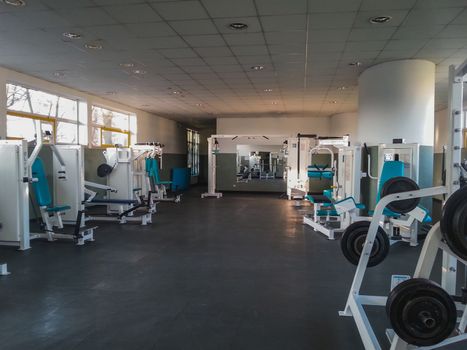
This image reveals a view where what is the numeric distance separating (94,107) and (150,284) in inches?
265

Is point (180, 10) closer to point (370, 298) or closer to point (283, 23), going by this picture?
point (283, 23)

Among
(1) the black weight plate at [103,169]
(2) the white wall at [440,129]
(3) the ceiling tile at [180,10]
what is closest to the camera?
(3) the ceiling tile at [180,10]

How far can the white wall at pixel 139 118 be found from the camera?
6.16 metres

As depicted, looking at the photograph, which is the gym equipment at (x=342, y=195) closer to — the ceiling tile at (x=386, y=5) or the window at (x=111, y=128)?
the ceiling tile at (x=386, y=5)

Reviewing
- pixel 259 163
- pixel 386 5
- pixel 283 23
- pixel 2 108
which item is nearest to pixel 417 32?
pixel 386 5

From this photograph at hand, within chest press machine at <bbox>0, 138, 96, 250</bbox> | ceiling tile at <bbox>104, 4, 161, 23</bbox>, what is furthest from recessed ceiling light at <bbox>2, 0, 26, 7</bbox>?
chest press machine at <bbox>0, 138, 96, 250</bbox>

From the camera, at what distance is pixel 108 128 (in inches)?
374

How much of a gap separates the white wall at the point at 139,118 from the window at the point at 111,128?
20cm

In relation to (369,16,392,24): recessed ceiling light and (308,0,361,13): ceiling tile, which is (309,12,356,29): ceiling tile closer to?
(308,0,361,13): ceiling tile

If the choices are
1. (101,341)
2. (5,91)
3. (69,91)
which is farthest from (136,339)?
(69,91)

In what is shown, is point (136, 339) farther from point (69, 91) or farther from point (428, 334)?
point (69, 91)

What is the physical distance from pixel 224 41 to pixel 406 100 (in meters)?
3.06

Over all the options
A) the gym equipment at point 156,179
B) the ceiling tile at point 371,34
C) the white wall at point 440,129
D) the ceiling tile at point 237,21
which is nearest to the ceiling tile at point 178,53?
the ceiling tile at point 237,21

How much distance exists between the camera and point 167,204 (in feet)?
31.1
